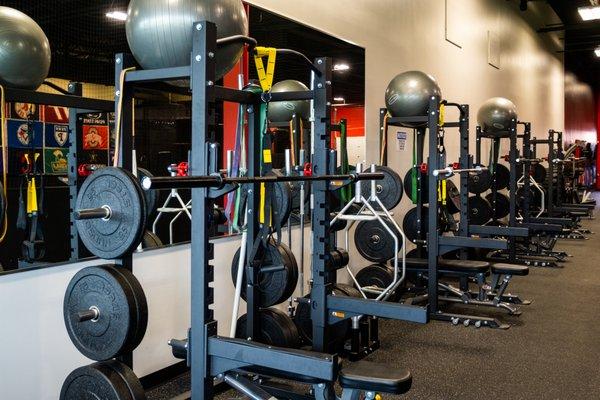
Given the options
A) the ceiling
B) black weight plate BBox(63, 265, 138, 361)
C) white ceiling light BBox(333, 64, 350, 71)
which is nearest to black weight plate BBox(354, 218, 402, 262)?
white ceiling light BBox(333, 64, 350, 71)

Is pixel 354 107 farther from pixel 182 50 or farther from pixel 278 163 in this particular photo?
pixel 182 50

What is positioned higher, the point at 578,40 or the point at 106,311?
the point at 578,40

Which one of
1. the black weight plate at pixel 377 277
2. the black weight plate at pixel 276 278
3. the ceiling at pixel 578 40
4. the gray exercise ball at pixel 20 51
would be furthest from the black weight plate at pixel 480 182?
the ceiling at pixel 578 40

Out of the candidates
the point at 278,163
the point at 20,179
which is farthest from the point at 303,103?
the point at 20,179

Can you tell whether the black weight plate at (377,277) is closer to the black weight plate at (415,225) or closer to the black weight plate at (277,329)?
the black weight plate at (415,225)

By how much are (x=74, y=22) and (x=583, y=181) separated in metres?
16.6

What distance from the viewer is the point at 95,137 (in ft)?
9.51

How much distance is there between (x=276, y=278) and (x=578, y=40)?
15385mm

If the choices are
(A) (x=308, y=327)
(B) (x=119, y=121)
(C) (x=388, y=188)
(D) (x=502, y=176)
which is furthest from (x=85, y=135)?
(D) (x=502, y=176)

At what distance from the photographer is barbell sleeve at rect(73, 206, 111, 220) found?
1.90 m

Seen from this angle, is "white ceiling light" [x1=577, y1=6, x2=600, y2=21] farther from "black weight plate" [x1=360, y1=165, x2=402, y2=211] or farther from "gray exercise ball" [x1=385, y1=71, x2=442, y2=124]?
"black weight plate" [x1=360, y1=165, x2=402, y2=211]

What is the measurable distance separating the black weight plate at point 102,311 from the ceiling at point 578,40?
1244 cm

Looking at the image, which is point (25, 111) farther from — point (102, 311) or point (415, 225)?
point (415, 225)

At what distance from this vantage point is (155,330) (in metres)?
3.16
